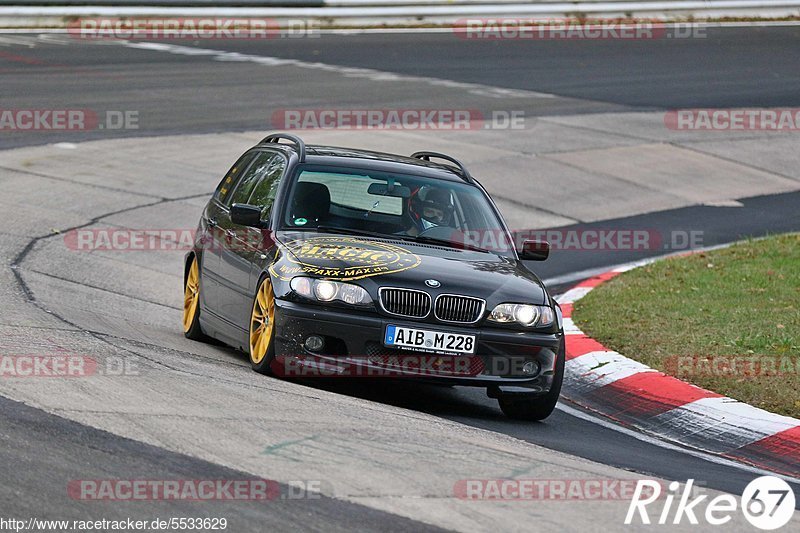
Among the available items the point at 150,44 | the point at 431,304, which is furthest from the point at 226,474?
the point at 150,44

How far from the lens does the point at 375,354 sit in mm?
8164

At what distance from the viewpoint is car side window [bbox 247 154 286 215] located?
9.71 m

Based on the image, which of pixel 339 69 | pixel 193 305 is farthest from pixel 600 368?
pixel 339 69

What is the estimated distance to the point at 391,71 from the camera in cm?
2658

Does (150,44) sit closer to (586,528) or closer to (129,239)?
(129,239)

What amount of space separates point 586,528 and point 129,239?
9.56 meters

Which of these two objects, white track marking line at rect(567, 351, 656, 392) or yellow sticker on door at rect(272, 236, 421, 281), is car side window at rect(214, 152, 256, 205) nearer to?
yellow sticker on door at rect(272, 236, 421, 281)

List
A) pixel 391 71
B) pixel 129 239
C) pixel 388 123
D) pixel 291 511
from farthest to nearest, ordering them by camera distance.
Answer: pixel 391 71 → pixel 388 123 → pixel 129 239 → pixel 291 511

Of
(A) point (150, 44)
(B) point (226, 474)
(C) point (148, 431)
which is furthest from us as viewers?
(A) point (150, 44)

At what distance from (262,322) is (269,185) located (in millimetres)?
1514

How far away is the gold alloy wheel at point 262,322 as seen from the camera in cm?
847

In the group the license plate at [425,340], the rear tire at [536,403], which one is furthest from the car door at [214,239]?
the rear tire at [536,403]

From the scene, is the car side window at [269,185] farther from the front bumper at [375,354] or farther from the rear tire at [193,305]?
the front bumper at [375,354]

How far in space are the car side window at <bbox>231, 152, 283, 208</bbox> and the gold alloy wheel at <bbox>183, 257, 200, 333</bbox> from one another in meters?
0.63
